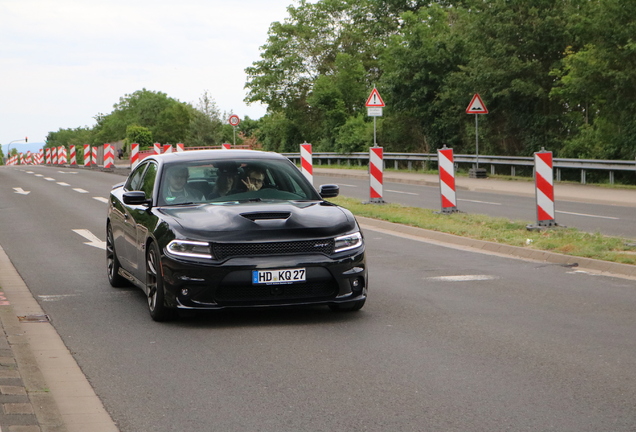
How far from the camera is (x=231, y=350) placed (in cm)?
719

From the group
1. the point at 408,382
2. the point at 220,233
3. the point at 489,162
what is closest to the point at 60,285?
the point at 220,233

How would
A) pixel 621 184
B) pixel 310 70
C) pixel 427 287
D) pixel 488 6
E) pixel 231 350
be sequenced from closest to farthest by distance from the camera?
pixel 231 350, pixel 427 287, pixel 621 184, pixel 488 6, pixel 310 70

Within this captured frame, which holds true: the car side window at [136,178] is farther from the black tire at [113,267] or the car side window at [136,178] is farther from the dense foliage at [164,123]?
the dense foliage at [164,123]

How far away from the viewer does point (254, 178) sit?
9.20 meters

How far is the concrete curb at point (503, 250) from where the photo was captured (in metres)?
11.7

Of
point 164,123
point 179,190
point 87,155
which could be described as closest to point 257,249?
point 179,190

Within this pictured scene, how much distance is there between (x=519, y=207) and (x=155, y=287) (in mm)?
15822

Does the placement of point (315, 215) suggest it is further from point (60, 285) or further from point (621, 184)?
point (621, 184)

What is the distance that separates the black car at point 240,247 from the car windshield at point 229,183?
0.01 meters

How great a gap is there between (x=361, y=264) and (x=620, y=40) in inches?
1008

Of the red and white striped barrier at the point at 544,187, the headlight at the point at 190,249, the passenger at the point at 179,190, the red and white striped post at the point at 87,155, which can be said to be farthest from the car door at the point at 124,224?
the red and white striped post at the point at 87,155

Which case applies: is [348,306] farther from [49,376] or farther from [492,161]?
[492,161]

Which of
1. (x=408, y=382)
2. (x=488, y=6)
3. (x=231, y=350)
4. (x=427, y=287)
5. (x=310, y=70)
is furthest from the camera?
(x=310, y=70)

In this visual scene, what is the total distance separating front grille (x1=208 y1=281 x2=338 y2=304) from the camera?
798cm
